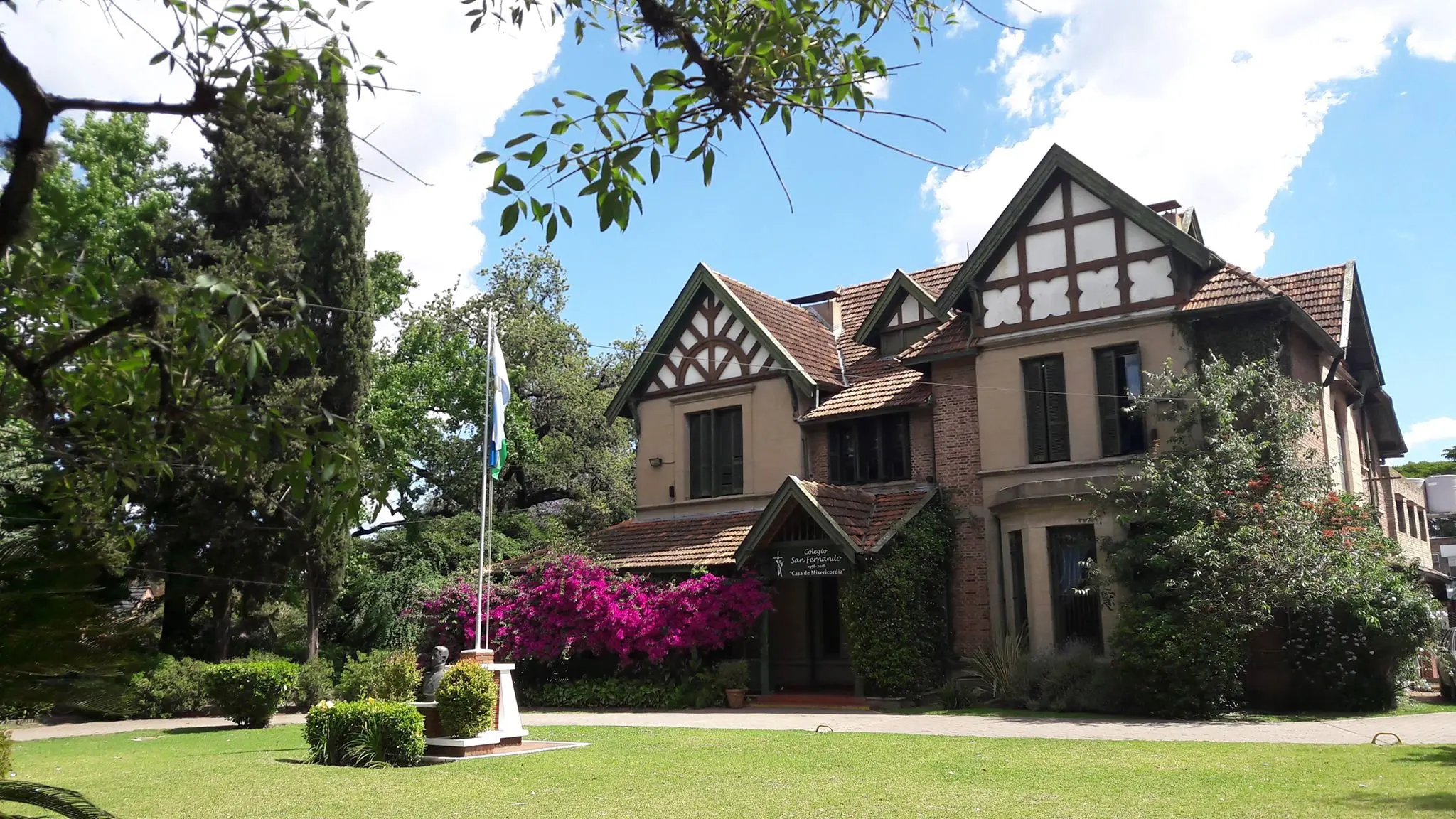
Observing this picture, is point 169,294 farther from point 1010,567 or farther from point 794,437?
point 794,437

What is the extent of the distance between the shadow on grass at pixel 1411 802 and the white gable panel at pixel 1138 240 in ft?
43.8

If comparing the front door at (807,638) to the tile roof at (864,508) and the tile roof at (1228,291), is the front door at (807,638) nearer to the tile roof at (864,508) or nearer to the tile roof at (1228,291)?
the tile roof at (864,508)

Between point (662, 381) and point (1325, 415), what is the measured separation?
1476cm

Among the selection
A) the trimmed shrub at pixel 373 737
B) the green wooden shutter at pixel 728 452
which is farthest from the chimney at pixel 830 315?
the trimmed shrub at pixel 373 737

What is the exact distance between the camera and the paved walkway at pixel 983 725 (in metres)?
14.2

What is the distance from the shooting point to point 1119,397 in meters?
21.0

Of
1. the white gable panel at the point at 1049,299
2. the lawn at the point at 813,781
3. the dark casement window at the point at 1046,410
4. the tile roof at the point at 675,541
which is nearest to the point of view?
the lawn at the point at 813,781

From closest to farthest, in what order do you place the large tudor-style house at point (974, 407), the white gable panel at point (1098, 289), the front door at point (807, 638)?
1. the large tudor-style house at point (974, 407)
2. the white gable panel at point (1098, 289)
3. the front door at point (807, 638)

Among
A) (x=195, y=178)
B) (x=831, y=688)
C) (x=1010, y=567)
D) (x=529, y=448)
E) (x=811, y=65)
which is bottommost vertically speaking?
(x=831, y=688)

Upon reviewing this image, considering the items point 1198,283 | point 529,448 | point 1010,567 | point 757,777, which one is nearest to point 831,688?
point 1010,567

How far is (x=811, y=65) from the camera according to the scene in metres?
4.85

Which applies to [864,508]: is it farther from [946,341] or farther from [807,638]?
[807,638]

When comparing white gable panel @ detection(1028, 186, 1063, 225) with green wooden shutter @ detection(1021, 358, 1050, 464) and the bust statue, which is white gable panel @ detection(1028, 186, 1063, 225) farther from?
the bust statue

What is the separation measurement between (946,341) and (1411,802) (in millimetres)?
15156
